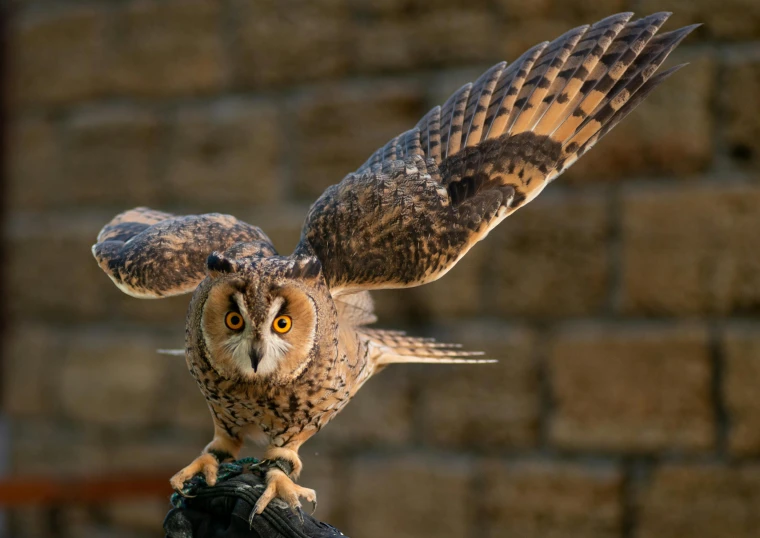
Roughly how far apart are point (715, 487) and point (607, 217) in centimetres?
76

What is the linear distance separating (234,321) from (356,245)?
0.22 metres

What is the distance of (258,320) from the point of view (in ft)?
3.06

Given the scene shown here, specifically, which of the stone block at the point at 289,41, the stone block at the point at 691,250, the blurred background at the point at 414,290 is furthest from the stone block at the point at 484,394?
A: the stone block at the point at 289,41

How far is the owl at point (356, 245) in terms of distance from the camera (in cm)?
98

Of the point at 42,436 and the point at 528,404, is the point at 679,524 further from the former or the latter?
the point at 42,436

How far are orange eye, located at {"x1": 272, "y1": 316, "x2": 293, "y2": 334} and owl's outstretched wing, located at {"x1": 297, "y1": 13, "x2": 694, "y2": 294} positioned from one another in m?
0.15

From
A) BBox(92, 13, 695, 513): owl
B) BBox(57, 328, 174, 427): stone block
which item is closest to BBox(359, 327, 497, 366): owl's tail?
BBox(92, 13, 695, 513): owl

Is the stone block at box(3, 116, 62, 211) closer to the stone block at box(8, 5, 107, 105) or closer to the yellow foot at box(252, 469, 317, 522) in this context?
the stone block at box(8, 5, 107, 105)

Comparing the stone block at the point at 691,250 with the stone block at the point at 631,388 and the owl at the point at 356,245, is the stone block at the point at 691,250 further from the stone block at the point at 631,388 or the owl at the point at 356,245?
the owl at the point at 356,245

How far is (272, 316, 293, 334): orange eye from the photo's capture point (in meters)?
0.96

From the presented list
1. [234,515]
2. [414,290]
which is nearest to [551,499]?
[414,290]

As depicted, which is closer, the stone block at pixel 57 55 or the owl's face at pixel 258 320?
the owl's face at pixel 258 320

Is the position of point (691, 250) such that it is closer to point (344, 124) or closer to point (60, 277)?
point (344, 124)

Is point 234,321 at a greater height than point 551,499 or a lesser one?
greater
